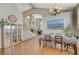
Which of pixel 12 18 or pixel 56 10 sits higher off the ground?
pixel 56 10

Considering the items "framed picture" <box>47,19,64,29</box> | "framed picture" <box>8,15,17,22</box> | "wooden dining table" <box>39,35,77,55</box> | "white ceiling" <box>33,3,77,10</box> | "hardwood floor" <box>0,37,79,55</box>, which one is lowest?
"hardwood floor" <box>0,37,79,55</box>

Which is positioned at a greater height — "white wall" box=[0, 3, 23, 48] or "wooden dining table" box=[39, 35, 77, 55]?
"white wall" box=[0, 3, 23, 48]

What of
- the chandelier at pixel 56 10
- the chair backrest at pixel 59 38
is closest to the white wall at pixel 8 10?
the chandelier at pixel 56 10

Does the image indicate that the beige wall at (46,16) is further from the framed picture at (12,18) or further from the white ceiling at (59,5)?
the framed picture at (12,18)

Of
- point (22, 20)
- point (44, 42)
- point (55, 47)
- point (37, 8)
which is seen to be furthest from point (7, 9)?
point (55, 47)

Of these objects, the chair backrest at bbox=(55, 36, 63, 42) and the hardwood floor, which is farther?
the chair backrest at bbox=(55, 36, 63, 42)

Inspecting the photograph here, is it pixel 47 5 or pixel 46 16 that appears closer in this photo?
pixel 47 5

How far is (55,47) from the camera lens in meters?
3.44

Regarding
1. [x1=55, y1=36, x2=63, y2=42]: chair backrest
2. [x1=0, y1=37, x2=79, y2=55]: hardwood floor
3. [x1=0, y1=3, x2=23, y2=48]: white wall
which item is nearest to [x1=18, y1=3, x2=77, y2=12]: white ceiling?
[x1=0, y1=3, x2=23, y2=48]: white wall

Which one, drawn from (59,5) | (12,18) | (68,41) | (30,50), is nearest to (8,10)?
(12,18)

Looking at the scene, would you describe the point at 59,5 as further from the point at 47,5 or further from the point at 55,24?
the point at 55,24

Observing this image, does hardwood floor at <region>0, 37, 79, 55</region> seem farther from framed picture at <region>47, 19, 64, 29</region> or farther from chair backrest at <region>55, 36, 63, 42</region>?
framed picture at <region>47, 19, 64, 29</region>

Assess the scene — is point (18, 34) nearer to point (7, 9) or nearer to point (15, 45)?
point (15, 45)

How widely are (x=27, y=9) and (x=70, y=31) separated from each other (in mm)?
1004
